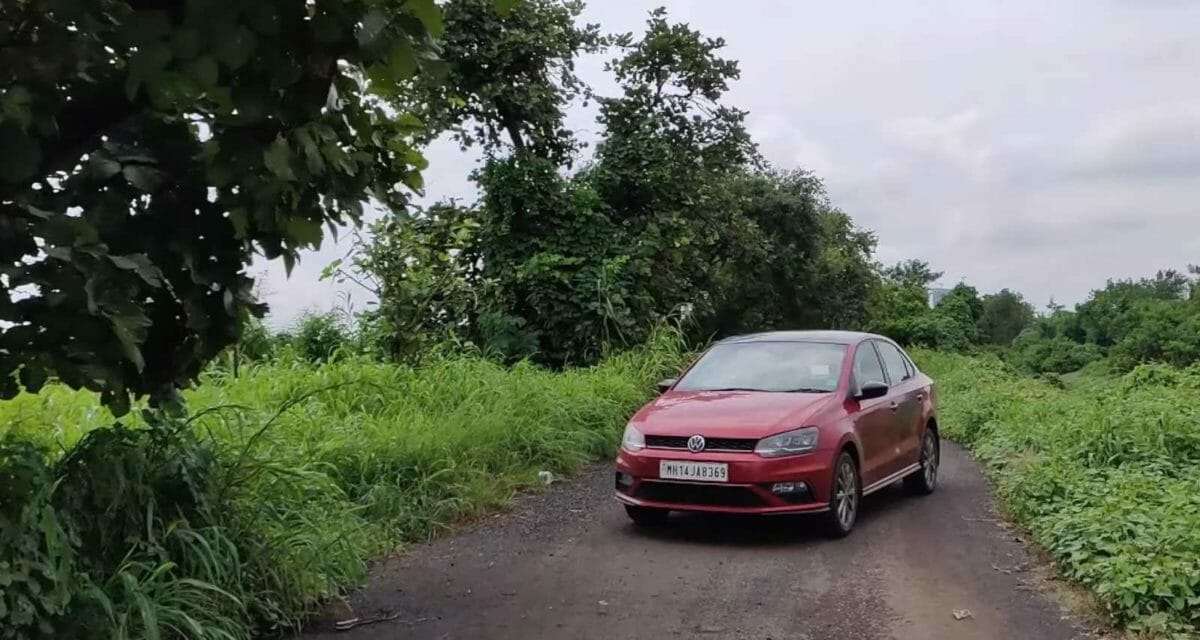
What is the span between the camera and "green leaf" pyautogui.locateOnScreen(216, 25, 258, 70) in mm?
2943

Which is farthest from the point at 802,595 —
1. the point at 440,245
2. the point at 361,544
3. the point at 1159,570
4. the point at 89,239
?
the point at 440,245

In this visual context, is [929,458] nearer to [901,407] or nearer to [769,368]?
[901,407]

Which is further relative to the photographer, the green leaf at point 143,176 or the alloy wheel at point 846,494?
the alloy wheel at point 846,494

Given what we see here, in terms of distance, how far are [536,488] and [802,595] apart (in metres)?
3.78

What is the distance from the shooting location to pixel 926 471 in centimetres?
1005

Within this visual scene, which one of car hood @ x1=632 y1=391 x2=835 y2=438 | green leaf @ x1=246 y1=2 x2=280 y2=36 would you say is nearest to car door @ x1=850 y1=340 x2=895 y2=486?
car hood @ x1=632 y1=391 x2=835 y2=438

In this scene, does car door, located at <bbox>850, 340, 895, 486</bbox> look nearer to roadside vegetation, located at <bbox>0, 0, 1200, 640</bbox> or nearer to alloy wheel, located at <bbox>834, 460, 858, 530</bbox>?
alloy wheel, located at <bbox>834, 460, 858, 530</bbox>

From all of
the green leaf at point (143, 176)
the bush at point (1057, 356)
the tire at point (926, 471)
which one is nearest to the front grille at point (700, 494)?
the tire at point (926, 471)

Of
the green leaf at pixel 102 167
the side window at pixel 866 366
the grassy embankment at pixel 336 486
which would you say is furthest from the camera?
the side window at pixel 866 366

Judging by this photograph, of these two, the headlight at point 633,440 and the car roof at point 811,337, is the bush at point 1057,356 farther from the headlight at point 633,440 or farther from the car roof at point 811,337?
the headlight at point 633,440

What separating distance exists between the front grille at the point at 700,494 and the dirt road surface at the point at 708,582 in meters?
0.31

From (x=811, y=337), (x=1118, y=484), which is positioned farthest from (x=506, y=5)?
(x=1118, y=484)

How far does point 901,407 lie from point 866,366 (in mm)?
546

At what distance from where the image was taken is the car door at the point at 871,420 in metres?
8.39
